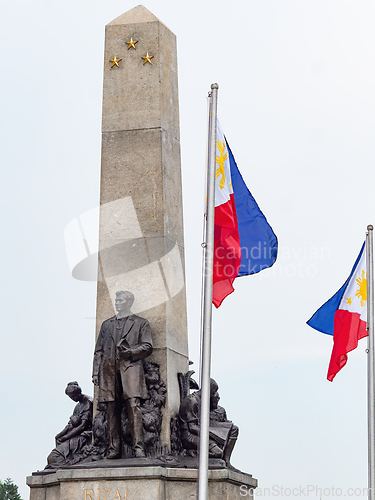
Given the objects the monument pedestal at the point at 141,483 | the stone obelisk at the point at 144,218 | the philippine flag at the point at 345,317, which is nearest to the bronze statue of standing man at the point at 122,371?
the stone obelisk at the point at 144,218

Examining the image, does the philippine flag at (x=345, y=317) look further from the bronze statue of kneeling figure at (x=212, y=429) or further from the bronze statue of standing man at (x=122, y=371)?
the bronze statue of standing man at (x=122, y=371)

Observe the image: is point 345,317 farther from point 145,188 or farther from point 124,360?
point 124,360

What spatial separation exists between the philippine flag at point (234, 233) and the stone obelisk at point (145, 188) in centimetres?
223

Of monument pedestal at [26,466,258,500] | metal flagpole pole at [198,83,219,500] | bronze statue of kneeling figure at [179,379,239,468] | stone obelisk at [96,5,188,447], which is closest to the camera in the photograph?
metal flagpole pole at [198,83,219,500]

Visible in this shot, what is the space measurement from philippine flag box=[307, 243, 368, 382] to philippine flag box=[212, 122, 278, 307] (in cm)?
375

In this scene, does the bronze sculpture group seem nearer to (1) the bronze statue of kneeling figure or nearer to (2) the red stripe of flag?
(1) the bronze statue of kneeling figure

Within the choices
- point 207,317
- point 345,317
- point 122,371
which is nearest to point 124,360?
point 122,371

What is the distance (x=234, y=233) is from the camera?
1565cm

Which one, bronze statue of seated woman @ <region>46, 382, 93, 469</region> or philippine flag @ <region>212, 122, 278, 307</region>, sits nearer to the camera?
philippine flag @ <region>212, 122, 278, 307</region>

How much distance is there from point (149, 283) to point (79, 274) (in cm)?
159

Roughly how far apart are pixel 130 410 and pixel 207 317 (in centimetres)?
265

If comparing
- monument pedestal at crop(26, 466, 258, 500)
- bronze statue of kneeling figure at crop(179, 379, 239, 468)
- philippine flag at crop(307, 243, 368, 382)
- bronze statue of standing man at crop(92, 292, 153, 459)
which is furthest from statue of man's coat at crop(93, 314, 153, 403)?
philippine flag at crop(307, 243, 368, 382)

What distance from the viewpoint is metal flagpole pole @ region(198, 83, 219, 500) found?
1428 centimetres

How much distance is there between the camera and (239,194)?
15961mm
